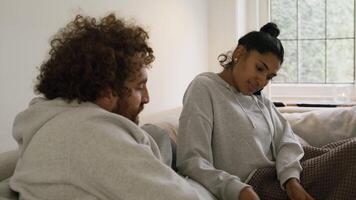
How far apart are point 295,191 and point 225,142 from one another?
0.86 ft

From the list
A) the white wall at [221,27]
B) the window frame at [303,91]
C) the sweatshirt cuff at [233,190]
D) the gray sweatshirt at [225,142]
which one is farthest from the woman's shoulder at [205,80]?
the window frame at [303,91]

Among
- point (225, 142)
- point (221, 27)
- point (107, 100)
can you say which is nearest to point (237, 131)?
point (225, 142)

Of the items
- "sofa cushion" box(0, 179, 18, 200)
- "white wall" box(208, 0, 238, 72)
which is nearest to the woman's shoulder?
"sofa cushion" box(0, 179, 18, 200)

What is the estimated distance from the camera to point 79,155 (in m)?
0.85

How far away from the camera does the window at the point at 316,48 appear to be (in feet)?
10.5

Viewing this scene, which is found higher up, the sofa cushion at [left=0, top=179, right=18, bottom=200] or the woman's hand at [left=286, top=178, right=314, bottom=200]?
the sofa cushion at [left=0, top=179, right=18, bottom=200]

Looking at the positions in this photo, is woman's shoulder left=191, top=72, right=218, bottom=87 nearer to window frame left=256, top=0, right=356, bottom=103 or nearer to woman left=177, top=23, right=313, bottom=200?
woman left=177, top=23, right=313, bottom=200

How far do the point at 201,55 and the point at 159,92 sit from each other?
777 millimetres

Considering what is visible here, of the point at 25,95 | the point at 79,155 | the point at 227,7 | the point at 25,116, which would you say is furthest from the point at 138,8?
the point at 79,155

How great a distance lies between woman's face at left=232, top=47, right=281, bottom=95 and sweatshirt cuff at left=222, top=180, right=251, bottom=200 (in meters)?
0.39

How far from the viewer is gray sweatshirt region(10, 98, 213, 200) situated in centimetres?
85

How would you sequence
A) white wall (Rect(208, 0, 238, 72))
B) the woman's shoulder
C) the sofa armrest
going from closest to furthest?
the sofa armrest < the woman's shoulder < white wall (Rect(208, 0, 238, 72))

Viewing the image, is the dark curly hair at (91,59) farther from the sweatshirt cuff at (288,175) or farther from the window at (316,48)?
the window at (316,48)

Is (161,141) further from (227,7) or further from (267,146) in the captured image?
(227,7)
